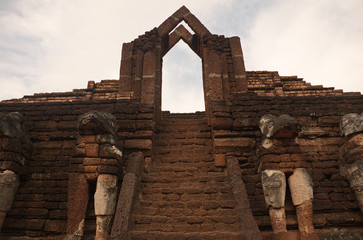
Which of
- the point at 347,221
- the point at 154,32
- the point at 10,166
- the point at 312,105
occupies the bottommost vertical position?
the point at 347,221

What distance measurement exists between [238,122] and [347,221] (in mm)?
2891

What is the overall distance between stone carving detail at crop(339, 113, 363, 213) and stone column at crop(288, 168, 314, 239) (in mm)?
1034

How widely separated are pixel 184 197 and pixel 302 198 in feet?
7.05

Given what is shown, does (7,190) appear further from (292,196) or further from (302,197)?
(302,197)

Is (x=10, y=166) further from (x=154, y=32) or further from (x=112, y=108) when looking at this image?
(x=154, y=32)

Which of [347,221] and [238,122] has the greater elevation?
[238,122]

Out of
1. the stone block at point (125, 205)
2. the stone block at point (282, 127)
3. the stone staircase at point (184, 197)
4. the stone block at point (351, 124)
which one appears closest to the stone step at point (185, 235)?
the stone staircase at point (184, 197)

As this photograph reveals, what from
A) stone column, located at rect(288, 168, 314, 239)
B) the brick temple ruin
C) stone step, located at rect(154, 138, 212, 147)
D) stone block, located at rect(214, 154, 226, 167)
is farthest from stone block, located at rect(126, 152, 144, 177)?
stone column, located at rect(288, 168, 314, 239)

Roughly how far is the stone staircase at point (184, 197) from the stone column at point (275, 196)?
0.66m

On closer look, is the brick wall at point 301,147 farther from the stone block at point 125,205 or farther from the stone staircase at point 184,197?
the stone block at point 125,205

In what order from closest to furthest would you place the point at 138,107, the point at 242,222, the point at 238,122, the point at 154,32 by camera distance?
1. the point at 242,222
2. the point at 238,122
3. the point at 138,107
4. the point at 154,32

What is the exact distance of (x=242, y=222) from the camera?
12.8ft

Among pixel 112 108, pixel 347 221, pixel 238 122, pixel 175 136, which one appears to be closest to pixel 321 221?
pixel 347 221

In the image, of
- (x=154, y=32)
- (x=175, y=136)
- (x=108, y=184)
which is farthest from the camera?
(x=154, y=32)
